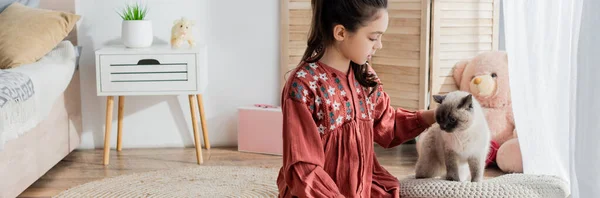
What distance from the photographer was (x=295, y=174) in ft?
5.52

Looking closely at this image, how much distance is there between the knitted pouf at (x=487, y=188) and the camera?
73.3 inches

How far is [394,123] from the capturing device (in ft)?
6.42

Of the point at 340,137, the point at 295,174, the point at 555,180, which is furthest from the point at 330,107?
the point at 555,180

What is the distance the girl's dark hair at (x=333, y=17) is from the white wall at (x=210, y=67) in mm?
2044

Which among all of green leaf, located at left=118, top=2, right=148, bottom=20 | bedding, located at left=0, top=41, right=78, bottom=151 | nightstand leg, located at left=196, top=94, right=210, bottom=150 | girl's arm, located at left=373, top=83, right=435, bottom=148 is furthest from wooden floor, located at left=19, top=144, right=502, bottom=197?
girl's arm, located at left=373, top=83, right=435, bottom=148

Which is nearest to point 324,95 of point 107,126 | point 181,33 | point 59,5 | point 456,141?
point 456,141

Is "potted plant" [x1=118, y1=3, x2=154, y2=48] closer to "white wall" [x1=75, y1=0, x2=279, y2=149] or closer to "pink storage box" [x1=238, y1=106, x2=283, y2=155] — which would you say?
"white wall" [x1=75, y1=0, x2=279, y2=149]

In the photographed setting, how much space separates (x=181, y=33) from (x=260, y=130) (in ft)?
1.98

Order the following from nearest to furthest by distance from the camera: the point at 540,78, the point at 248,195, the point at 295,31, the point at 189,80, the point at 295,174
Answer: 1. the point at 295,174
2. the point at 540,78
3. the point at 248,195
4. the point at 189,80
5. the point at 295,31

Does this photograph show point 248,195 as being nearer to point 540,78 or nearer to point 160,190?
point 160,190

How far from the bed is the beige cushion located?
51 mm

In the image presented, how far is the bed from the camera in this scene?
273 cm

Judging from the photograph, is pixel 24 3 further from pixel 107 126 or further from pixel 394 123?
pixel 394 123

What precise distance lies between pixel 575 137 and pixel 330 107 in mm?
685
